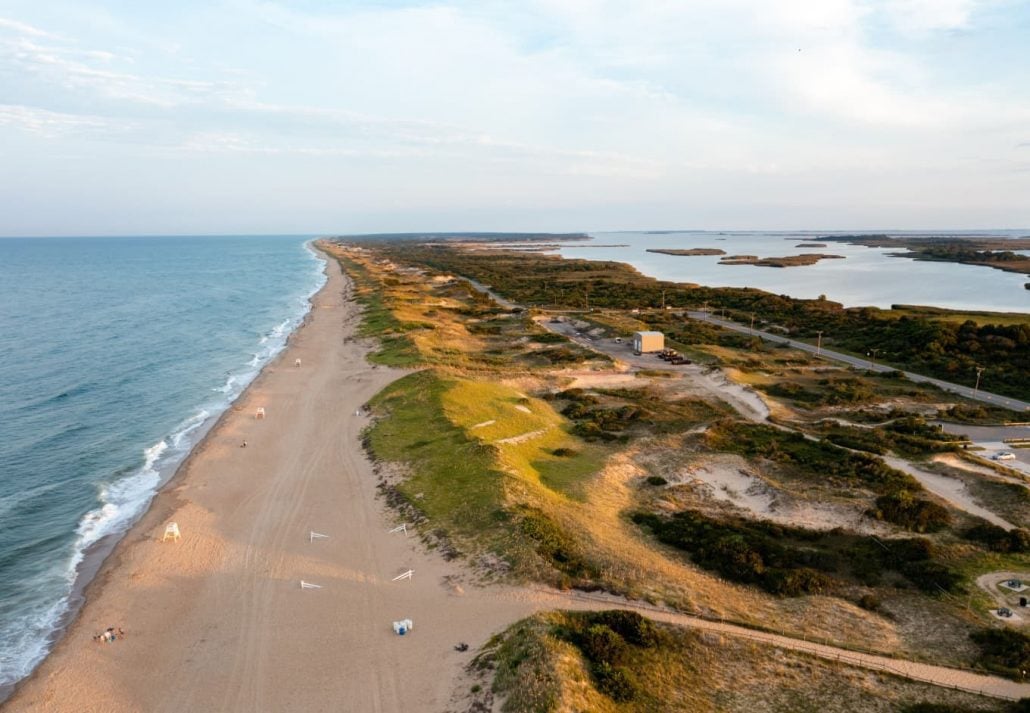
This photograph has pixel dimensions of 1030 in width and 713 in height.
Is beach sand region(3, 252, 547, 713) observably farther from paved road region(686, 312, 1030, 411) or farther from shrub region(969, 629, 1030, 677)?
paved road region(686, 312, 1030, 411)

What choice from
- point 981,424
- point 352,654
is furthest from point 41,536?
point 981,424

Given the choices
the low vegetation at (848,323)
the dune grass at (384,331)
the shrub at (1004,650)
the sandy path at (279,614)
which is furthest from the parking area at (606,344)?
the shrub at (1004,650)

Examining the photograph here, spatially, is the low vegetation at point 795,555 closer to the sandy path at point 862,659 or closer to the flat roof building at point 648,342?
the sandy path at point 862,659

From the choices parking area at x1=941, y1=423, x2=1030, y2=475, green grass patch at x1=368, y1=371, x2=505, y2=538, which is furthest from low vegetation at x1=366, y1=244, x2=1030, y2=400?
green grass patch at x1=368, y1=371, x2=505, y2=538

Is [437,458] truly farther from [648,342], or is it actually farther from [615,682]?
[648,342]

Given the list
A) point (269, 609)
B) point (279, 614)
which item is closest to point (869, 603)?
point (279, 614)

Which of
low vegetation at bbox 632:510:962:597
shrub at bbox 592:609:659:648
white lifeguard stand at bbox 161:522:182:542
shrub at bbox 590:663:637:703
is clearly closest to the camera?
shrub at bbox 590:663:637:703
